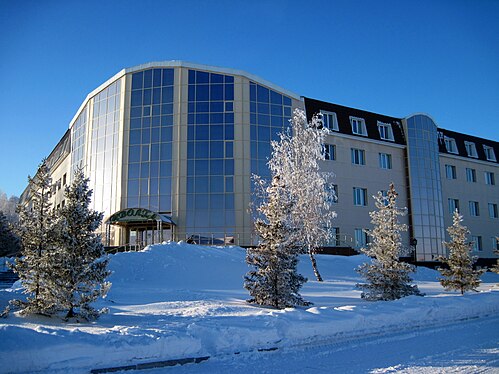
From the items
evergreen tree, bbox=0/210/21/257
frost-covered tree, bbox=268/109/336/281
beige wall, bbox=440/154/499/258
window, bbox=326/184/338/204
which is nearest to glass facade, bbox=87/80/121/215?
evergreen tree, bbox=0/210/21/257

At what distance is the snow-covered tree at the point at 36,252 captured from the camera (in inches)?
365

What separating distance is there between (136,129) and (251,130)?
8.26 meters

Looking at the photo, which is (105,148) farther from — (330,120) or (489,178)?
(489,178)

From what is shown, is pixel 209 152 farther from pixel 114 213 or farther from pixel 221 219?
pixel 114 213

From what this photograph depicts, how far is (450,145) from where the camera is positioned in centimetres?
3969

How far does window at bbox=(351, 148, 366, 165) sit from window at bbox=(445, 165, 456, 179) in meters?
9.44

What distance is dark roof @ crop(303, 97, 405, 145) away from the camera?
32.9m

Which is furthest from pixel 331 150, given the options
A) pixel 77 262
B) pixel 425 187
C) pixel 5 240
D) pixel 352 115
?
pixel 5 240

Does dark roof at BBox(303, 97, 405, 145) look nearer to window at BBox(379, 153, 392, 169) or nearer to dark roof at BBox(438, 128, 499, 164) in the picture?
window at BBox(379, 153, 392, 169)

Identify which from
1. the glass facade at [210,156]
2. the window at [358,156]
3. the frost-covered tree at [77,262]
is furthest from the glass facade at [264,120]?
the frost-covered tree at [77,262]

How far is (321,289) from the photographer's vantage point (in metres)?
17.8

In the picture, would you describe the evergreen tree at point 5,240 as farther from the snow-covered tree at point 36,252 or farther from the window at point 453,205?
the window at point 453,205

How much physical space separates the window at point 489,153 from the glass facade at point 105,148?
34.3 m

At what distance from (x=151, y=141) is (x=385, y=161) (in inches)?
745
